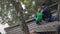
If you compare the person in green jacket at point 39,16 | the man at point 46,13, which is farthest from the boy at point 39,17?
the man at point 46,13

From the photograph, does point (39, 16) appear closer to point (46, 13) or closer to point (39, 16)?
point (39, 16)

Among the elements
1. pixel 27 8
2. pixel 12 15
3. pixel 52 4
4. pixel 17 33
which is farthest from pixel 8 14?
pixel 52 4

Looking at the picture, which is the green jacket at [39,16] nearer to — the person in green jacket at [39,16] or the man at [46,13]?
the person in green jacket at [39,16]

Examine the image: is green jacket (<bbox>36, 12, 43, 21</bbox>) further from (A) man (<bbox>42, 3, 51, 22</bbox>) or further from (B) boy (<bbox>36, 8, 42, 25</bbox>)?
(A) man (<bbox>42, 3, 51, 22</bbox>)

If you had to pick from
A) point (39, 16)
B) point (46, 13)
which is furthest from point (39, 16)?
point (46, 13)

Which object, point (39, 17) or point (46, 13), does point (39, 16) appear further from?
point (46, 13)

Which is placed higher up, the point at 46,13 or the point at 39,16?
the point at 46,13

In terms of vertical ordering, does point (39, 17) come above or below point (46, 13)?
below

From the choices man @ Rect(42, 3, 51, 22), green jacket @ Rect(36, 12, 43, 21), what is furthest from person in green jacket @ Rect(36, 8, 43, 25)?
man @ Rect(42, 3, 51, 22)

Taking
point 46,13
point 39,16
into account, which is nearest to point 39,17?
point 39,16

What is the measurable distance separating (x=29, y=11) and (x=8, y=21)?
1.11 meters

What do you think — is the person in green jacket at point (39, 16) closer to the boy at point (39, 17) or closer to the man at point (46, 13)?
the boy at point (39, 17)

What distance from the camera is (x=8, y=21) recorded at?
1181cm

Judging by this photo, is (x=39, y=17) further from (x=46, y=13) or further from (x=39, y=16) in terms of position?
(x=46, y=13)
